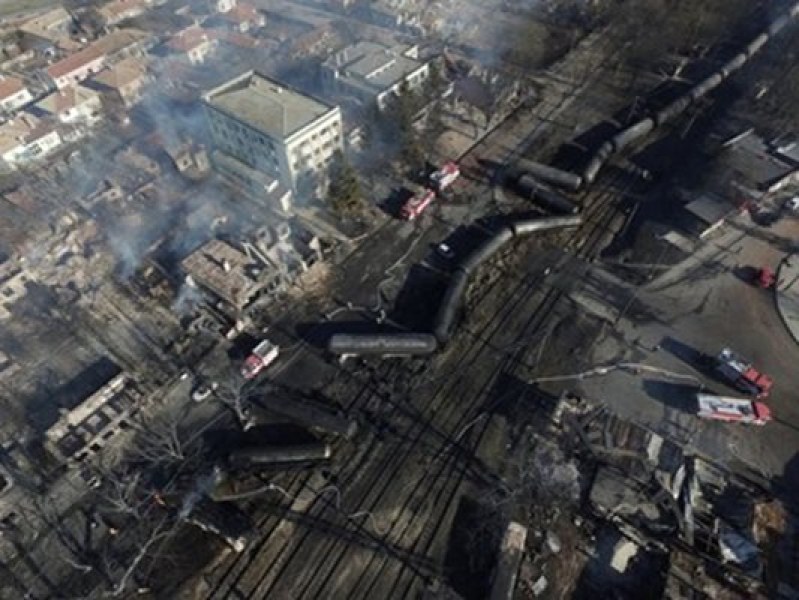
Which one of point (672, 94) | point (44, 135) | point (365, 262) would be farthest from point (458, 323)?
point (44, 135)

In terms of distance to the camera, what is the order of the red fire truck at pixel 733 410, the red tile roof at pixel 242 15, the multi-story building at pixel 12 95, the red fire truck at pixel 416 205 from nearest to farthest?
the red fire truck at pixel 733 410
the red fire truck at pixel 416 205
the multi-story building at pixel 12 95
the red tile roof at pixel 242 15

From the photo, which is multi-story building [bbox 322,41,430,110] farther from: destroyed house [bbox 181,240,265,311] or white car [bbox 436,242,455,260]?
destroyed house [bbox 181,240,265,311]

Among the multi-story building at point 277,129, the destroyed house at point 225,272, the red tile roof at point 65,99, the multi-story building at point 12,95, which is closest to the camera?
the destroyed house at point 225,272

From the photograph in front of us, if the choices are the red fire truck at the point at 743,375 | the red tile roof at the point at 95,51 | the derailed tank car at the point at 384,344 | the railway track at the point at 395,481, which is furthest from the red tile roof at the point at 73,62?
the red fire truck at the point at 743,375

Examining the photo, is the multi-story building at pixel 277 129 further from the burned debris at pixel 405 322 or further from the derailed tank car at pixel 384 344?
the derailed tank car at pixel 384 344

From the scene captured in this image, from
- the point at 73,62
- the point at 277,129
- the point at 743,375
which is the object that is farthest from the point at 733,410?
the point at 73,62

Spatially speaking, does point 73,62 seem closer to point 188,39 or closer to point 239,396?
point 188,39

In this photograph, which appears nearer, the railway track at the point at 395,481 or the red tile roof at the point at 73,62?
the railway track at the point at 395,481
